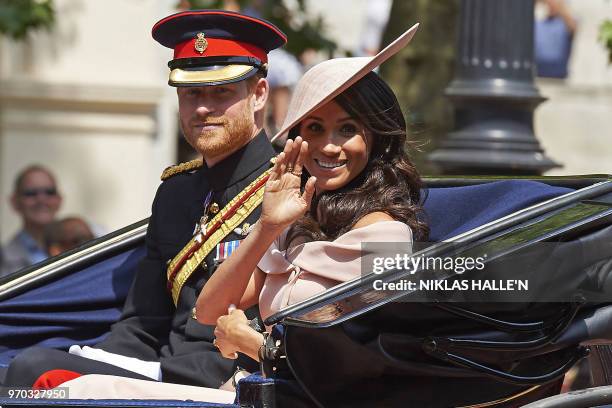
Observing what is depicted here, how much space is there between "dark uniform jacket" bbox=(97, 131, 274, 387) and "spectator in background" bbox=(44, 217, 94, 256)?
2.49 metres

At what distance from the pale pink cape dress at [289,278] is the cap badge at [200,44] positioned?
0.76 meters

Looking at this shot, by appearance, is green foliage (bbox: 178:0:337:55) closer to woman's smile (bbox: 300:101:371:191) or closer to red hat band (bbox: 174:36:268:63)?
red hat band (bbox: 174:36:268:63)

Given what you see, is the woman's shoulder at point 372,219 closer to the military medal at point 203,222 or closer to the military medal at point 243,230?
the military medal at point 243,230

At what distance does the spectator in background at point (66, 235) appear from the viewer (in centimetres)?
717

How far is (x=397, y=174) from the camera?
3.94 m

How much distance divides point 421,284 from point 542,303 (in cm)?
36

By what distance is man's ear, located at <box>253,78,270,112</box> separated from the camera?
14.8 ft

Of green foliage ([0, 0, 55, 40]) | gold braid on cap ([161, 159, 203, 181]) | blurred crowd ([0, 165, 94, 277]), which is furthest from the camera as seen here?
green foliage ([0, 0, 55, 40])

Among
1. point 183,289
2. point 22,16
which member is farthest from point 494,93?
point 22,16

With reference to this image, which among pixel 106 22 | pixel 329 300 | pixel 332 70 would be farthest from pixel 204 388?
pixel 106 22

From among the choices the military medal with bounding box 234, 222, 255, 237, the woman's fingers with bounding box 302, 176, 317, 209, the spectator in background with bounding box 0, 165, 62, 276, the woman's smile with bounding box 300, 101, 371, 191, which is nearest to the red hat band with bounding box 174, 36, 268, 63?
the military medal with bounding box 234, 222, 255, 237

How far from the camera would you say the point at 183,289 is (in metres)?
4.46

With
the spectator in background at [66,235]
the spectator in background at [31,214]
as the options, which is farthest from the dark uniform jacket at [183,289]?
the spectator in background at [31,214]

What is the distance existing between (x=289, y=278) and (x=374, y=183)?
0.34m
